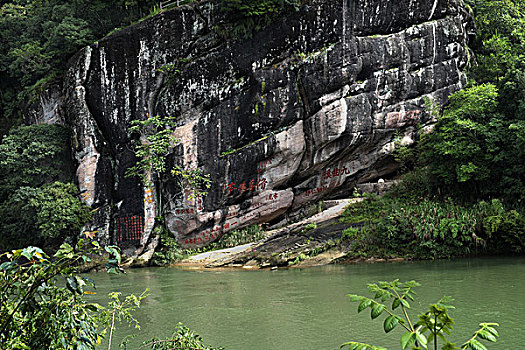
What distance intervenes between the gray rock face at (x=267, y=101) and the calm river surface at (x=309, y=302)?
3465 mm

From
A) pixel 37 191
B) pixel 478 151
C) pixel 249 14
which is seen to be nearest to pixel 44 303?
pixel 478 151

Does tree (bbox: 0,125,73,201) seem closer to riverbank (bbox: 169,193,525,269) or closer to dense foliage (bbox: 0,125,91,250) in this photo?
dense foliage (bbox: 0,125,91,250)

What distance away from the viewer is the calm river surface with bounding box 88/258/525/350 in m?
4.98

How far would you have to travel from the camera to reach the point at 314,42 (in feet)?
44.7

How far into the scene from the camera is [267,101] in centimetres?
1351

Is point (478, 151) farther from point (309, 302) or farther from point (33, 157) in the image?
point (33, 157)

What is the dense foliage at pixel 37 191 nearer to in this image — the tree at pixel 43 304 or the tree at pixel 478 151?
the tree at pixel 478 151

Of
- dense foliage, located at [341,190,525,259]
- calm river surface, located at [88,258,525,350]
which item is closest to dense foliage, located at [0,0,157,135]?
calm river surface, located at [88,258,525,350]

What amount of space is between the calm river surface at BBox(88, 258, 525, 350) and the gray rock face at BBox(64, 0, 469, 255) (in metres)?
3.46

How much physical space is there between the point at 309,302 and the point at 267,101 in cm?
787

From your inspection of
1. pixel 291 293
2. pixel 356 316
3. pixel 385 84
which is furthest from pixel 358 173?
pixel 356 316

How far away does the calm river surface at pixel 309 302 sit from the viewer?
4982mm

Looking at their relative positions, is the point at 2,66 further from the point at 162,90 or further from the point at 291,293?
the point at 291,293

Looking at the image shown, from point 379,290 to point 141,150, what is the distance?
41.7 ft
